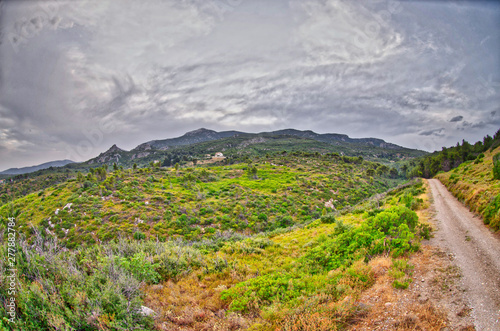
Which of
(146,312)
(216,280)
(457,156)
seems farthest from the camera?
(457,156)

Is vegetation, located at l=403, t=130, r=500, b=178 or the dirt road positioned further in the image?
vegetation, located at l=403, t=130, r=500, b=178

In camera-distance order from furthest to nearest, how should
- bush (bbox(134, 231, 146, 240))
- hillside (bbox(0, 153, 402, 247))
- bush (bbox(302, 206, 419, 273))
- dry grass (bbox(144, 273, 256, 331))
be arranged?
hillside (bbox(0, 153, 402, 247))
bush (bbox(134, 231, 146, 240))
bush (bbox(302, 206, 419, 273))
dry grass (bbox(144, 273, 256, 331))

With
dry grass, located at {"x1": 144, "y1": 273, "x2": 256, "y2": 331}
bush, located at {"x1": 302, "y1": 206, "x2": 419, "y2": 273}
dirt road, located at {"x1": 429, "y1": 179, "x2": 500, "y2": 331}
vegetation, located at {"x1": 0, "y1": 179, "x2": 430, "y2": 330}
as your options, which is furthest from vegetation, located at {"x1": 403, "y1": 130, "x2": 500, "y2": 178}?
dry grass, located at {"x1": 144, "y1": 273, "x2": 256, "y2": 331}

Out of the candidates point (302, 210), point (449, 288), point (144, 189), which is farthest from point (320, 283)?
point (144, 189)

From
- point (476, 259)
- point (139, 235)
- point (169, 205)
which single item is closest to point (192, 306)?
point (476, 259)

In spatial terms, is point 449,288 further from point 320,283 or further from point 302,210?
point 302,210

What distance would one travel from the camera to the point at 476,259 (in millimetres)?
7199

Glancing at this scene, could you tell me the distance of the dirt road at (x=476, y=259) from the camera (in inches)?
188

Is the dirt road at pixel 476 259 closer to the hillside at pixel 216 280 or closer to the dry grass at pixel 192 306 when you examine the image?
the hillside at pixel 216 280

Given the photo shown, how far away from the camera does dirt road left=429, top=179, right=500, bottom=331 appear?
4.77 metres

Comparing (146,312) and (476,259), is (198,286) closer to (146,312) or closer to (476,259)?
(146,312)

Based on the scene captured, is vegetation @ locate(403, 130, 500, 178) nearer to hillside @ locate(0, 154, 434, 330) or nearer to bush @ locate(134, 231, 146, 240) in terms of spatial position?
hillside @ locate(0, 154, 434, 330)

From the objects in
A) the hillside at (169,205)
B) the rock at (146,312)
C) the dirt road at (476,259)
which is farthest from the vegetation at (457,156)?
the rock at (146,312)

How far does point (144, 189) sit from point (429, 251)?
4355 cm
